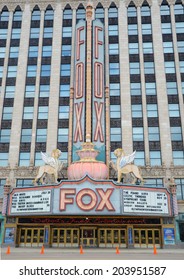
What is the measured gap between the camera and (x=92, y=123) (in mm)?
42250

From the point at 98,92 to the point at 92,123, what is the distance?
202 inches

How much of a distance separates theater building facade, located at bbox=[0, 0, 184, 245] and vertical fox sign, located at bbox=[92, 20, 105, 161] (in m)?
0.16

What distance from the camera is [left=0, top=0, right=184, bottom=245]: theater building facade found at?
3516 centimetres

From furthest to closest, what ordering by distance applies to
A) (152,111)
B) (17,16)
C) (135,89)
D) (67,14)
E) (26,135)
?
(17,16)
(67,14)
(135,89)
(152,111)
(26,135)

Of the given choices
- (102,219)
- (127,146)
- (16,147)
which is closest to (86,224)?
(102,219)

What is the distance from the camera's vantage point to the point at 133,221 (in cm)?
3678

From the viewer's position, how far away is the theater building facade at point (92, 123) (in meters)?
35.2

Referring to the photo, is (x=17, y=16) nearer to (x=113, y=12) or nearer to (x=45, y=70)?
(x=45, y=70)

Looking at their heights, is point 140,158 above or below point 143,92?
below

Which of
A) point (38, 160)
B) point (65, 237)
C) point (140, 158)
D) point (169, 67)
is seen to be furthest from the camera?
point (169, 67)

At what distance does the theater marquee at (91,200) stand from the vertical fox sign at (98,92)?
7961 mm

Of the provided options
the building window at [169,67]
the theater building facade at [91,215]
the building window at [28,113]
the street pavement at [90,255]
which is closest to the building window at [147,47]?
the building window at [169,67]

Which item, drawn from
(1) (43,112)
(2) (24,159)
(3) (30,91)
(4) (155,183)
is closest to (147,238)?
(4) (155,183)

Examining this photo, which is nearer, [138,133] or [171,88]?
[138,133]
